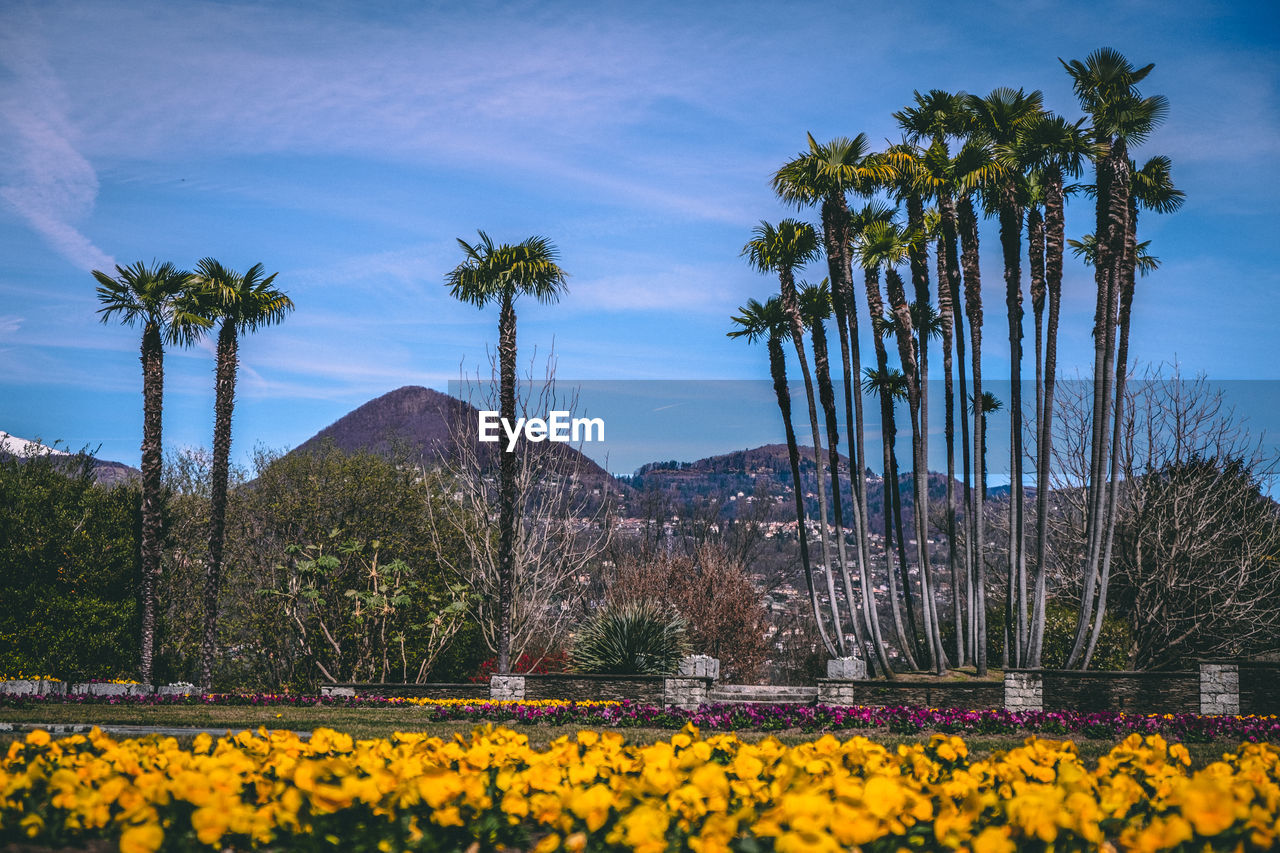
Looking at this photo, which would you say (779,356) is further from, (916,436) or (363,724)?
(363,724)

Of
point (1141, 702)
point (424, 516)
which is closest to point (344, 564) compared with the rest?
point (424, 516)

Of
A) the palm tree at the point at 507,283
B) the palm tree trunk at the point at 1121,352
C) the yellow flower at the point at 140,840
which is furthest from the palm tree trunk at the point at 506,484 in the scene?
the yellow flower at the point at 140,840

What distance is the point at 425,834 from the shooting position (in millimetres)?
3502

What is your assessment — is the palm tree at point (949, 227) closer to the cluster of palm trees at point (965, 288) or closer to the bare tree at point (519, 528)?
the cluster of palm trees at point (965, 288)

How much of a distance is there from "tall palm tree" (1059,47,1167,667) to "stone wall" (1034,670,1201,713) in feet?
10.9

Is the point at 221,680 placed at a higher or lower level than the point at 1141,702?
lower

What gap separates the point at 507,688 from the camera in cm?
1705

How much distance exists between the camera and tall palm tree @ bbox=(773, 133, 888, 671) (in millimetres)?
19422

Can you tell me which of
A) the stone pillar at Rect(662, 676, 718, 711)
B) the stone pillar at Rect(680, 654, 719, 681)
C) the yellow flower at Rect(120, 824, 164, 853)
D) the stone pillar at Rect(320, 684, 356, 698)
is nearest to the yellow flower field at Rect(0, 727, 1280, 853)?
the yellow flower at Rect(120, 824, 164, 853)

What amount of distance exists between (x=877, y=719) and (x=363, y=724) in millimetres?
7236

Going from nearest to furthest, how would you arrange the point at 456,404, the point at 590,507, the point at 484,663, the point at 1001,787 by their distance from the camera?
1. the point at 1001,787
2. the point at 484,663
3. the point at 456,404
4. the point at 590,507

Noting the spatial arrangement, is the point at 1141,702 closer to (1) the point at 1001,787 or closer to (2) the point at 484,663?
(1) the point at 1001,787

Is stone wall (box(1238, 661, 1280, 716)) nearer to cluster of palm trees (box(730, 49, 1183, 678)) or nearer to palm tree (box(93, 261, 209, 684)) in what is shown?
cluster of palm trees (box(730, 49, 1183, 678))

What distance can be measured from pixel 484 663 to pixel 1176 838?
71.8 feet
